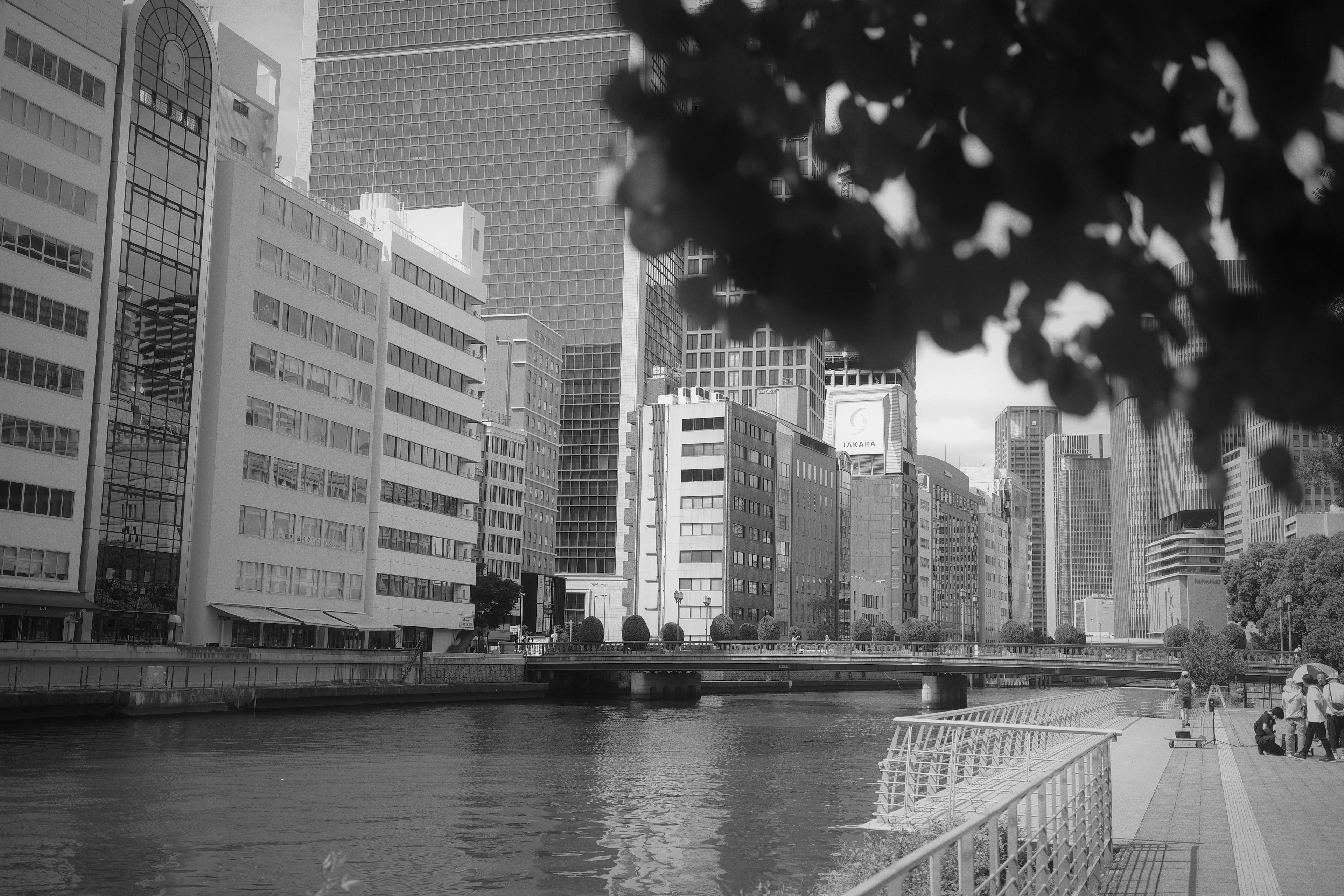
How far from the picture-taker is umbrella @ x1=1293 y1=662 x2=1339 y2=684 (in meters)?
27.4

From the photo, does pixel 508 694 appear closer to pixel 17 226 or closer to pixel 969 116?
pixel 17 226

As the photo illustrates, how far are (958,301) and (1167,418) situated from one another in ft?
2.18

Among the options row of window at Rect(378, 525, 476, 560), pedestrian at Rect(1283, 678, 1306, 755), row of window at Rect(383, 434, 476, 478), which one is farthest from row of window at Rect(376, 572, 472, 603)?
pedestrian at Rect(1283, 678, 1306, 755)

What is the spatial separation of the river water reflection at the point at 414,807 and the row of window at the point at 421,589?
29696mm

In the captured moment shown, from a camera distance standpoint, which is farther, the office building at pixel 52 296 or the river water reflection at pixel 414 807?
the office building at pixel 52 296

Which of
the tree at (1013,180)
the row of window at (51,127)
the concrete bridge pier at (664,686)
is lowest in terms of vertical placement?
the concrete bridge pier at (664,686)

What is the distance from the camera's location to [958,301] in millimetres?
2783

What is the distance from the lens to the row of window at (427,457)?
84.3m

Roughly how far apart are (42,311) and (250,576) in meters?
19.7

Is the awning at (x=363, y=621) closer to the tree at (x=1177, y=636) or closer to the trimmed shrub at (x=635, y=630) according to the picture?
the trimmed shrub at (x=635, y=630)

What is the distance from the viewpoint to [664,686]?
3735 inches

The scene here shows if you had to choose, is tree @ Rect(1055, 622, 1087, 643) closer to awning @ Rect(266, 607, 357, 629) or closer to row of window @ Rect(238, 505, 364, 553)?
row of window @ Rect(238, 505, 364, 553)

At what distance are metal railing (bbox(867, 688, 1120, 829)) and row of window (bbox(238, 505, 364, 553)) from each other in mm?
54128

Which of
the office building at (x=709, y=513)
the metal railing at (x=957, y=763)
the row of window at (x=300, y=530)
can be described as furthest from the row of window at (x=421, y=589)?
the metal railing at (x=957, y=763)
